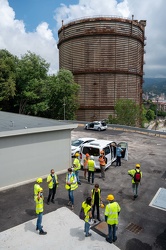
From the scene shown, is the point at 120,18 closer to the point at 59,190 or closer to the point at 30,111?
the point at 30,111

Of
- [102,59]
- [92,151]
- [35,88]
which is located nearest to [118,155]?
[92,151]

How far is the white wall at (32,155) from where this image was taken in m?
11.3

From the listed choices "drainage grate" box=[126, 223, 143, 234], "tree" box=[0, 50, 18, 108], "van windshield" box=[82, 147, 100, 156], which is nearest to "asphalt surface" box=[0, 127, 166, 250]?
"drainage grate" box=[126, 223, 143, 234]

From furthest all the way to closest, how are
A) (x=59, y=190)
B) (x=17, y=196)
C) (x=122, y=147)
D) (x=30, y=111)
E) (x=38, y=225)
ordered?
(x=30, y=111) < (x=122, y=147) < (x=59, y=190) < (x=17, y=196) < (x=38, y=225)

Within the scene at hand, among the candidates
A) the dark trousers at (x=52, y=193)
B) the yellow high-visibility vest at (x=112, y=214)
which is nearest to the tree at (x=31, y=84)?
the dark trousers at (x=52, y=193)

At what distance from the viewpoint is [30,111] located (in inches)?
1689

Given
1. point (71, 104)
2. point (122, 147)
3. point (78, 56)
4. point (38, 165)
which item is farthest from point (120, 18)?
point (38, 165)

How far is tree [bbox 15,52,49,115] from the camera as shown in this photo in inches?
1599

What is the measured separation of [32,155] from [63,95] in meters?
32.6

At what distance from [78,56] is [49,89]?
37.4 ft

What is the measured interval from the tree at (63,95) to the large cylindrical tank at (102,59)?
5446 millimetres

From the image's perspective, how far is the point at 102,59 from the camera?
156 ft

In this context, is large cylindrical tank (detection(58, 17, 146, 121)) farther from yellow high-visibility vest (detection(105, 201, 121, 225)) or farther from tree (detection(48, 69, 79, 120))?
yellow high-visibility vest (detection(105, 201, 121, 225))

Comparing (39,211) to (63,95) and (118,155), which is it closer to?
(118,155)
